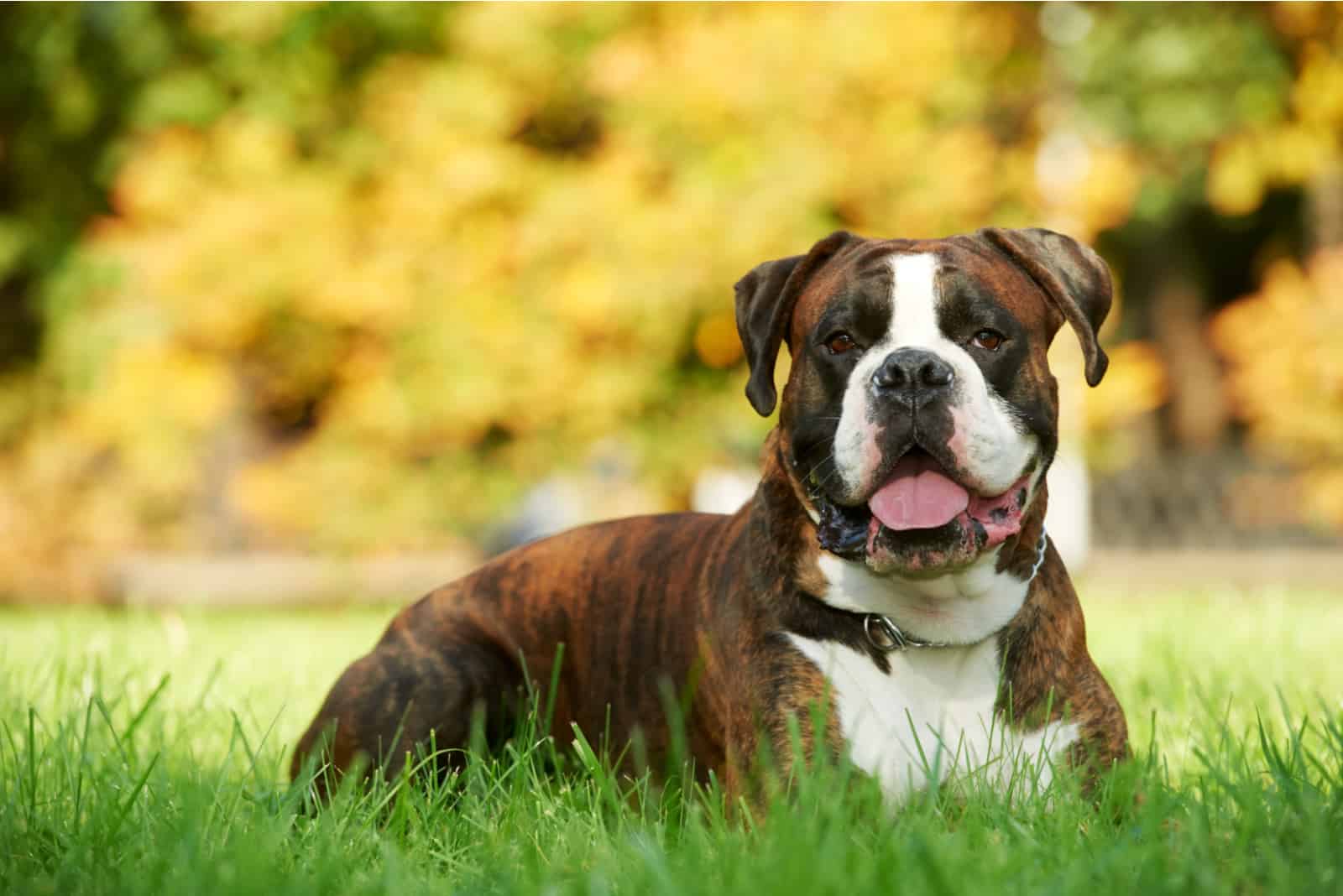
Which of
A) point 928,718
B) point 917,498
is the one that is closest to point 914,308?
point 917,498

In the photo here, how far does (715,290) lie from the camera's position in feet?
32.0

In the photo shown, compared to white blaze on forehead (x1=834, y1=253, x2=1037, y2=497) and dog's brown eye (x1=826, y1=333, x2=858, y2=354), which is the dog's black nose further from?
dog's brown eye (x1=826, y1=333, x2=858, y2=354)

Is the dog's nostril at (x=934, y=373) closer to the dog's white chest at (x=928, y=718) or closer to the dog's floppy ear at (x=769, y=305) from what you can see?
the dog's floppy ear at (x=769, y=305)

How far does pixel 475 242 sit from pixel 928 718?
7516 millimetres

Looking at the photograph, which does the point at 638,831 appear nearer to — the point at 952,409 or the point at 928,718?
the point at 928,718

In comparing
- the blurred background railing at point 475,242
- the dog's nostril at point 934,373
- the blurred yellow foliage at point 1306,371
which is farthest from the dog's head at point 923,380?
the blurred yellow foliage at point 1306,371

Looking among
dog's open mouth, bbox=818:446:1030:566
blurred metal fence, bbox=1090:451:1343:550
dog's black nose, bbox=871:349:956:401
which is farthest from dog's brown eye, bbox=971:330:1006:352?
blurred metal fence, bbox=1090:451:1343:550

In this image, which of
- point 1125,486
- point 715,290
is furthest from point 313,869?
point 1125,486

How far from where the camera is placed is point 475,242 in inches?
403

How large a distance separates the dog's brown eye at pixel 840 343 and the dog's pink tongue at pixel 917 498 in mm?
291

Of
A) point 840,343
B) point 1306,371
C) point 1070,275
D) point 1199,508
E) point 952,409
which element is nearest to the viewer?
point 952,409

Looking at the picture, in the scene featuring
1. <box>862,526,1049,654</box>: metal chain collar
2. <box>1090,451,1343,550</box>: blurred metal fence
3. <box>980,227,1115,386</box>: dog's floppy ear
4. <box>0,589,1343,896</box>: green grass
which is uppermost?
<box>980,227,1115,386</box>: dog's floppy ear

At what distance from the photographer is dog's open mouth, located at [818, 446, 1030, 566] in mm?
3127

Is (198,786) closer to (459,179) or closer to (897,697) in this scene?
(897,697)
